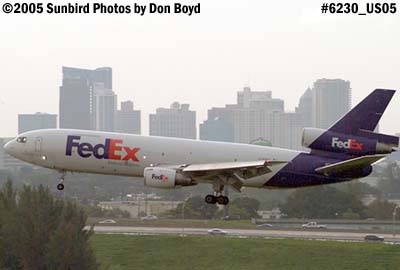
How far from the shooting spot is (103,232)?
113938 millimetres

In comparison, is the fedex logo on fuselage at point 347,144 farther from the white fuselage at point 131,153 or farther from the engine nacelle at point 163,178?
the engine nacelle at point 163,178

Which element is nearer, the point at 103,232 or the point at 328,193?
the point at 103,232

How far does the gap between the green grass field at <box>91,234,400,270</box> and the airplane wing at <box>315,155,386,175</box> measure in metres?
19.8

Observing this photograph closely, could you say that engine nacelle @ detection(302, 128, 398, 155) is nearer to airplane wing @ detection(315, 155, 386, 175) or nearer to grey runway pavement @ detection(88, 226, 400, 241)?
airplane wing @ detection(315, 155, 386, 175)

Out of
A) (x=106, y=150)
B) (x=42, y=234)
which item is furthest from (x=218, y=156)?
(x=42, y=234)

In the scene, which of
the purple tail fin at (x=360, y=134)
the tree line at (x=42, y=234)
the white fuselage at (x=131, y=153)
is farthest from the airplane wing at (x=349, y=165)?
the tree line at (x=42, y=234)

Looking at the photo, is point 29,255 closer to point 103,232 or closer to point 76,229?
point 76,229

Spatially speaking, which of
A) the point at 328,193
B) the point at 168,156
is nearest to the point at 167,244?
the point at 168,156

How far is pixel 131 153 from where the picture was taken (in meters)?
80.7

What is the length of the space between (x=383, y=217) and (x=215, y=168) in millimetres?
78093

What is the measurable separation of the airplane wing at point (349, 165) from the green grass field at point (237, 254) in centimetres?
1983

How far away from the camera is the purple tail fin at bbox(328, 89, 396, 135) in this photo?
271ft

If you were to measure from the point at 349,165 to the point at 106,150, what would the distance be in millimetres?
16869

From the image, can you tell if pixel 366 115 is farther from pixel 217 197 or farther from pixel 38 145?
pixel 38 145
